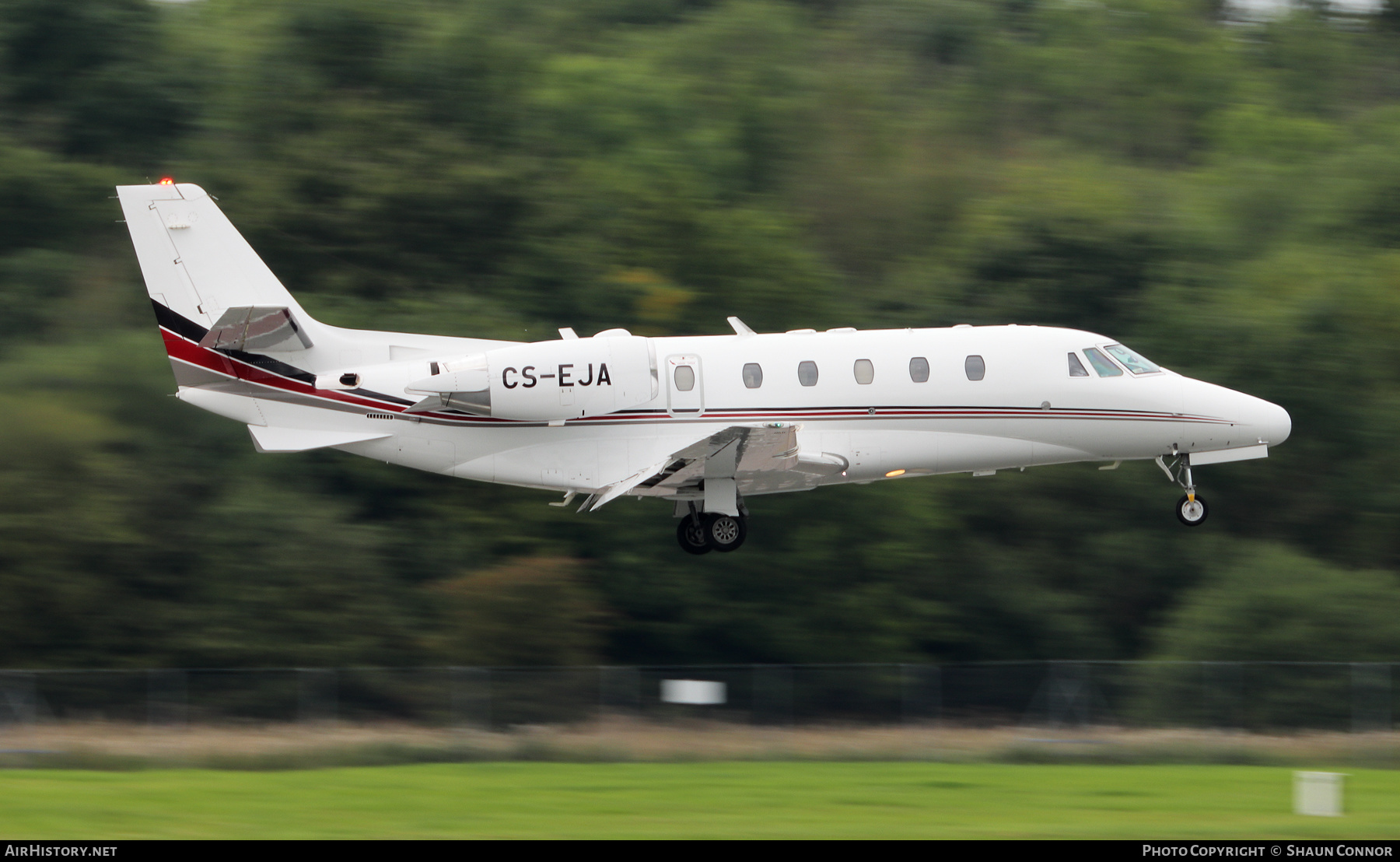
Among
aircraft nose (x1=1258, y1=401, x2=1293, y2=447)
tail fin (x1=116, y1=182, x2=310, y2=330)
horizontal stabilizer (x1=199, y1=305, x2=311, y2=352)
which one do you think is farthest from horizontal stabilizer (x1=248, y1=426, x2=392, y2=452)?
aircraft nose (x1=1258, y1=401, x2=1293, y2=447)

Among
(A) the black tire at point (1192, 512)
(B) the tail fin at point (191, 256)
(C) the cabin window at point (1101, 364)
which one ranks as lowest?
(A) the black tire at point (1192, 512)

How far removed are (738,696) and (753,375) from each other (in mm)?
4549

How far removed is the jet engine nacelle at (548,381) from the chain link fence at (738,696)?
3.70 metres

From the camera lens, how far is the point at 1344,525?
36594 millimetres

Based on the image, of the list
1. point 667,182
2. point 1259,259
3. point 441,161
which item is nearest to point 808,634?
point 667,182

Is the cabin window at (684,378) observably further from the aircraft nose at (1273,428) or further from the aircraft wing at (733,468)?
the aircraft nose at (1273,428)

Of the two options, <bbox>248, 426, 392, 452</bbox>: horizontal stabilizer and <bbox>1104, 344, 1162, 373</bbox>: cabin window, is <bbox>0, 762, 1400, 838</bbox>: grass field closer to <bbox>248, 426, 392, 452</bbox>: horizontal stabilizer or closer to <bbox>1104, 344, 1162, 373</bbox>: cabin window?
<bbox>248, 426, 392, 452</bbox>: horizontal stabilizer

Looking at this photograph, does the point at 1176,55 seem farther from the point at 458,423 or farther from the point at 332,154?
the point at 458,423

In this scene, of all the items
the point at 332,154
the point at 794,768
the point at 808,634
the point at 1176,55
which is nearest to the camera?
the point at 794,768

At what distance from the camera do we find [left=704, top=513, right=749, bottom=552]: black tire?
23.5m

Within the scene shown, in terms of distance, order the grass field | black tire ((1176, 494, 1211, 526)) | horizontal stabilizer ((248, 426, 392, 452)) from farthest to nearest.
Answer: black tire ((1176, 494, 1211, 526))
horizontal stabilizer ((248, 426, 392, 452))
the grass field

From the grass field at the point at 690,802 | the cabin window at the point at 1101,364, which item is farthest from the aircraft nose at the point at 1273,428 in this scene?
the grass field at the point at 690,802

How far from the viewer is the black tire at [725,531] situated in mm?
23500
